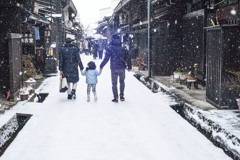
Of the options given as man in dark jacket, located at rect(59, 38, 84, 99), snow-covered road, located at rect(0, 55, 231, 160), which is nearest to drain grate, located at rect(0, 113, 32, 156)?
snow-covered road, located at rect(0, 55, 231, 160)

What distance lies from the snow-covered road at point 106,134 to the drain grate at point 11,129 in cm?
20

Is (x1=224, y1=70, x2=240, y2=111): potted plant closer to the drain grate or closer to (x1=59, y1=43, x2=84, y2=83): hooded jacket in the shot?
(x1=59, y1=43, x2=84, y2=83): hooded jacket

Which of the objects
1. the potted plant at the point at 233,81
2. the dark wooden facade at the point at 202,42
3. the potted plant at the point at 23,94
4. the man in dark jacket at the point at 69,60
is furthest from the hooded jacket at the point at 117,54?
the potted plant at the point at 233,81

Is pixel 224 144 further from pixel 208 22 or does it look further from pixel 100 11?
pixel 100 11

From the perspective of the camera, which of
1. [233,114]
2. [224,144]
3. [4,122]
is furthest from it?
[233,114]

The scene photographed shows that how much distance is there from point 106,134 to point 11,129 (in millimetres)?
2617

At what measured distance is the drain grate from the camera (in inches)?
267

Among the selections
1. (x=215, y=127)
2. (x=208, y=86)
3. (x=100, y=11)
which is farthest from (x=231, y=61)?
(x=100, y=11)

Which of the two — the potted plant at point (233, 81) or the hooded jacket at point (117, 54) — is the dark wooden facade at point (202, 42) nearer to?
the potted plant at point (233, 81)

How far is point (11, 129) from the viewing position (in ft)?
24.8

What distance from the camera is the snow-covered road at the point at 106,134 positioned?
5324 millimetres

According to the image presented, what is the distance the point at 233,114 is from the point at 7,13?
316 inches

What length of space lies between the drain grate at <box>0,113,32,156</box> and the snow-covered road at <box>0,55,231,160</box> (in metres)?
0.20

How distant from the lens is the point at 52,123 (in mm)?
7414
